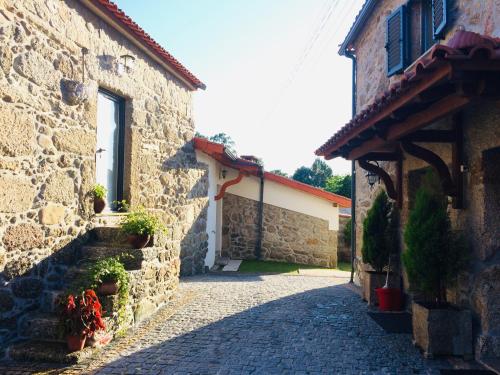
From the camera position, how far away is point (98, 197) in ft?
19.3

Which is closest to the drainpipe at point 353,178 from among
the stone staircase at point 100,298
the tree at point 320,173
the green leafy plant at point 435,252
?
the green leafy plant at point 435,252

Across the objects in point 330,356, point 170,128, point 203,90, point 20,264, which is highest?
point 203,90

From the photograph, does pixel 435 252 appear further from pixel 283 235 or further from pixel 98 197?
pixel 283 235

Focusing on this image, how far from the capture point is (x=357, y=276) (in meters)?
8.83

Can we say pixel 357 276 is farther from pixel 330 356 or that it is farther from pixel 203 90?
pixel 203 90

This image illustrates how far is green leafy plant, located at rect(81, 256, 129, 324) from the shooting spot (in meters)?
4.70

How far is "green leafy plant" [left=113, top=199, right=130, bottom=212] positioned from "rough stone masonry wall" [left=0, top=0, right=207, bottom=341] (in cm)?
14

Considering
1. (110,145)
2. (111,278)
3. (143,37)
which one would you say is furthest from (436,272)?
(143,37)

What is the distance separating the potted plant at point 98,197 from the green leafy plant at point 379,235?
165 inches

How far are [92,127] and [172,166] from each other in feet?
9.63

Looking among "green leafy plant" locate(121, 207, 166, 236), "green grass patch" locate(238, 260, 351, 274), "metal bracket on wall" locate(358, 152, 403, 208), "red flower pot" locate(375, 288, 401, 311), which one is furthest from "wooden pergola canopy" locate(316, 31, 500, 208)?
"green grass patch" locate(238, 260, 351, 274)

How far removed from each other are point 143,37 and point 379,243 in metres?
5.24

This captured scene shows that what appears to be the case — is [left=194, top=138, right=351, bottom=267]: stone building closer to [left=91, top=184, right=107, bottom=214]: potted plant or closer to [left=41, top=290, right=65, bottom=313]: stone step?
[left=91, top=184, right=107, bottom=214]: potted plant

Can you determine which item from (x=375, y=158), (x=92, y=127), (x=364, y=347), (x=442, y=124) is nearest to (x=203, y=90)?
(x=92, y=127)
